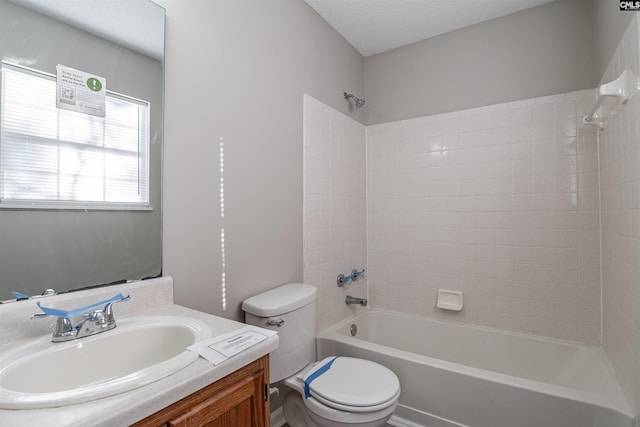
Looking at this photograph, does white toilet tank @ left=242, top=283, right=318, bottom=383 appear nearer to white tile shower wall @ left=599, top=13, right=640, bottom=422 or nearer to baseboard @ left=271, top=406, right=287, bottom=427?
baseboard @ left=271, top=406, right=287, bottom=427

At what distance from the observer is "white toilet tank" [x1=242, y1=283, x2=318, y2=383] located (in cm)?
149

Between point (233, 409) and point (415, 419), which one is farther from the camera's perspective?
point (415, 419)

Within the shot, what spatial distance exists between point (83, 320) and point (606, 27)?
2.70 metres

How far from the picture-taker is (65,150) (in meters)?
Result: 1.01

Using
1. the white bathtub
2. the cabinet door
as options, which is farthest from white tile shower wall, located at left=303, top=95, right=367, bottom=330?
the cabinet door

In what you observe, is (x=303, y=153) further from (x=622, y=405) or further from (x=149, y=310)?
(x=622, y=405)

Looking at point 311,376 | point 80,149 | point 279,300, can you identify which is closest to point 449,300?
point 311,376

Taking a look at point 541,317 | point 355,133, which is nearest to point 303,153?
point 355,133

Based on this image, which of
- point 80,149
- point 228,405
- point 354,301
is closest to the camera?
point 228,405

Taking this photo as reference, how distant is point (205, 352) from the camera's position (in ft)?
2.70

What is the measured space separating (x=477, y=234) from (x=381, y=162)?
958 millimetres

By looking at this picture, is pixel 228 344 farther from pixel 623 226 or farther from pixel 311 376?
pixel 623 226

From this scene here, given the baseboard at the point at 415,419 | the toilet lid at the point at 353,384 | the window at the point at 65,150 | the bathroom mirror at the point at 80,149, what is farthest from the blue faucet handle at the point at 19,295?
the baseboard at the point at 415,419

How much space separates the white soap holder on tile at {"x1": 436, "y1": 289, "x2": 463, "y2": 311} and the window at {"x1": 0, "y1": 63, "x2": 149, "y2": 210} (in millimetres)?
2093
